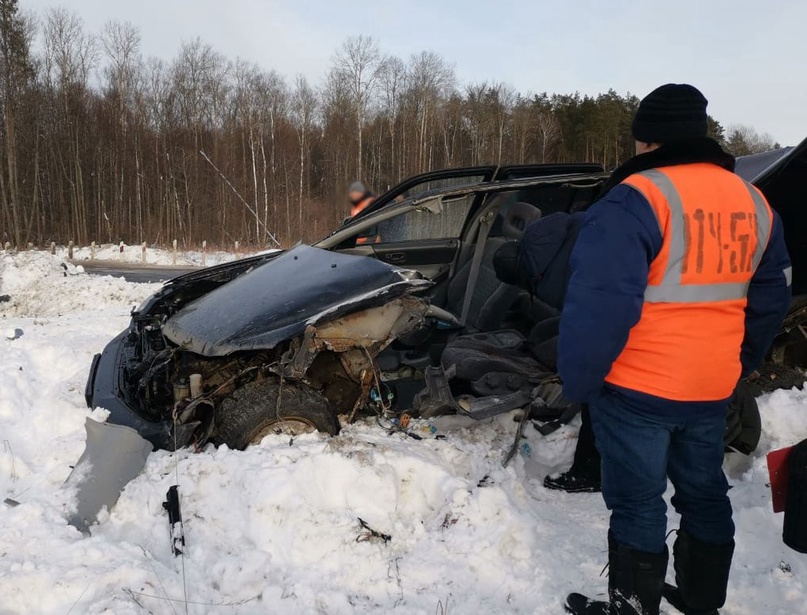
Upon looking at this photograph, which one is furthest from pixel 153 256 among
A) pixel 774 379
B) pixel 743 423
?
pixel 743 423

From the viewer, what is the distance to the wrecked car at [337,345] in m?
3.10

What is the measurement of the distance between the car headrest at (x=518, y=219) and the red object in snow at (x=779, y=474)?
2.46 m

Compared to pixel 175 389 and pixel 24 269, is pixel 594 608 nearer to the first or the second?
pixel 175 389

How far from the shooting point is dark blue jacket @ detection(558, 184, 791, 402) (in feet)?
5.58

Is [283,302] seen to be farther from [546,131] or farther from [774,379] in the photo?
[546,131]

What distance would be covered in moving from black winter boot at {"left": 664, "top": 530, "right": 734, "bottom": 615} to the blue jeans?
33 millimetres

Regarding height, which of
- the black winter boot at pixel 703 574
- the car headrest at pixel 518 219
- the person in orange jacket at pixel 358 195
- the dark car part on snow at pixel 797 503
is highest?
the person in orange jacket at pixel 358 195

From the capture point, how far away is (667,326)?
1784mm

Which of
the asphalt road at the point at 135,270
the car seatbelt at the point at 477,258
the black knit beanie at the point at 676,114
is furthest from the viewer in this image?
the asphalt road at the point at 135,270

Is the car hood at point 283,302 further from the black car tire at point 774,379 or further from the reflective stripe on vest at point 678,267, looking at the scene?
the black car tire at point 774,379

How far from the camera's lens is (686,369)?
1.79m

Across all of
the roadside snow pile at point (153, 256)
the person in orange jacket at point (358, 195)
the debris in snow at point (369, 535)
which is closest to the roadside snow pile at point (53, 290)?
the person in orange jacket at point (358, 195)

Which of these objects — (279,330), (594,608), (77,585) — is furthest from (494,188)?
(77,585)

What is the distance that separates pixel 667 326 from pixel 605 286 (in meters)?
0.27
